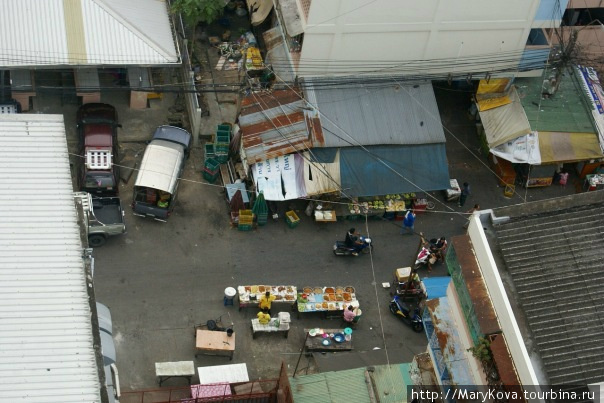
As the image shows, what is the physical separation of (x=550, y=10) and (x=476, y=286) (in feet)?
49.8

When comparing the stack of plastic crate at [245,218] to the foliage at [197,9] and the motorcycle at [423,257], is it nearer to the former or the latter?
the motorcycle at [423,257]

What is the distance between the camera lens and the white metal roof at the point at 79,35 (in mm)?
32031

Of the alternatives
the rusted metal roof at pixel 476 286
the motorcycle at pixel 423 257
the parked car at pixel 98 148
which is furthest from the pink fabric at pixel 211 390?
the rusted metal roof at pixel 476 286

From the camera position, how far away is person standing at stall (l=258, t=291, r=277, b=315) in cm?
2928

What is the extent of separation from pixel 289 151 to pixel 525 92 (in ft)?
29.5

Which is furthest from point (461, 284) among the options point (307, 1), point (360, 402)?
point (307, 1)

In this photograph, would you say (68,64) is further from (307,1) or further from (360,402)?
(360,402)

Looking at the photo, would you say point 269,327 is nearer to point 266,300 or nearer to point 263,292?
point 266,300

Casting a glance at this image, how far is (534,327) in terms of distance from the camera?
19344 mm

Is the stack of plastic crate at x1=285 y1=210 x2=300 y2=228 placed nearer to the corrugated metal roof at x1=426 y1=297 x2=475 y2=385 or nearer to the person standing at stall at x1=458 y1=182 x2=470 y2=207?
the person standing at stall at x1=458 y1=182 x2=470 y2=207

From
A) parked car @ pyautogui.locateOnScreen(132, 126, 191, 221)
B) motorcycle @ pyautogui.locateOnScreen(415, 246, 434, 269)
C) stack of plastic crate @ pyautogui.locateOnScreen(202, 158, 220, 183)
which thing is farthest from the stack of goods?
motorcycle @ pyautogui.locateOnScreen(415, 246, 434, 269)

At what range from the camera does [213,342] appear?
1114 inches

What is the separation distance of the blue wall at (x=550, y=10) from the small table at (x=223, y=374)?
15616 millimetres

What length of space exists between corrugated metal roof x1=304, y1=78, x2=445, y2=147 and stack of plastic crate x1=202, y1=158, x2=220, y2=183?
3768 mm
